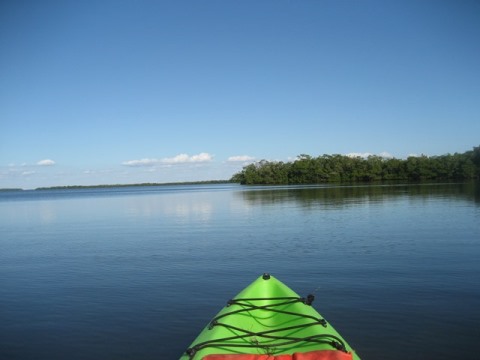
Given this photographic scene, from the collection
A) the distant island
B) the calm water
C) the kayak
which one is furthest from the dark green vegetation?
the kayak

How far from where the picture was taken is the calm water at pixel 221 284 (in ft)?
24.8

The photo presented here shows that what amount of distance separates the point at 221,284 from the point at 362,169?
4462 inches

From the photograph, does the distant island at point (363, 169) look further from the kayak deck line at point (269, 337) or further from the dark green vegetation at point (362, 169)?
the kayak deck line at point (269, 337)

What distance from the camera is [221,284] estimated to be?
11523 mm

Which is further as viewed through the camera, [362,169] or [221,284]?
[362,169]

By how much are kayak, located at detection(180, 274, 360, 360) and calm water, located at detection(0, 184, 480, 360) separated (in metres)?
1.22

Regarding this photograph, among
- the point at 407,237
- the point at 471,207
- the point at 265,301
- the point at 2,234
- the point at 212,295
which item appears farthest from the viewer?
the point at 471,207

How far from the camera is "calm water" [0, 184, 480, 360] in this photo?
7.56m

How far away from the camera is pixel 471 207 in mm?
28891

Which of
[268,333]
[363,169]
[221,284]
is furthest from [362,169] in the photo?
[268,333]

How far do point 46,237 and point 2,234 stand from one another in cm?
456

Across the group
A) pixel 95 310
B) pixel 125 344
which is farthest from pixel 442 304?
pixel 95 310

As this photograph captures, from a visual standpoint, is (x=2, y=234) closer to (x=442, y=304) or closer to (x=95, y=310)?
(x=95, y=310)

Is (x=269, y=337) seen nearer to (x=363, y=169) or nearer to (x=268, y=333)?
(x=268, y=333)
